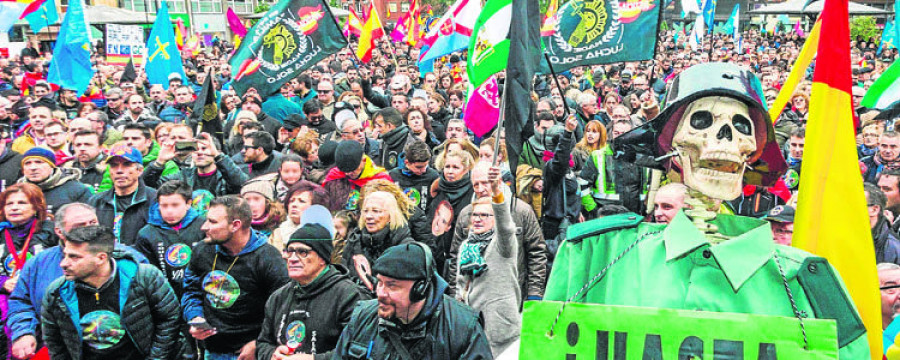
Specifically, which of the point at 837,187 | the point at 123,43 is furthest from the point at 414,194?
the point at 123,43

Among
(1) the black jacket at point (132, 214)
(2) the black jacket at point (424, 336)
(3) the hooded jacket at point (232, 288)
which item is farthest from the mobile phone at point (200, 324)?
(1) the black jacket at point (132, 214)

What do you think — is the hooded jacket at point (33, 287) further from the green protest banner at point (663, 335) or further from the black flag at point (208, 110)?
the black flag at point (208, 110)

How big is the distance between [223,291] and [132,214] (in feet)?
6.08

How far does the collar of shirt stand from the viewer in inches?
81.4

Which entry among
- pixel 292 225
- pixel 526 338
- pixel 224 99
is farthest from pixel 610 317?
pixel 224 99

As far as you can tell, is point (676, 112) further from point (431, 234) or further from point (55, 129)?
point (55, 129)

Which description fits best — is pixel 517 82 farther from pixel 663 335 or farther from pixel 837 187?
pixel 663 335

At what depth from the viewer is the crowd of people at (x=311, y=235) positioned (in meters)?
3.88

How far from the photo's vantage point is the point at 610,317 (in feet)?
6.56

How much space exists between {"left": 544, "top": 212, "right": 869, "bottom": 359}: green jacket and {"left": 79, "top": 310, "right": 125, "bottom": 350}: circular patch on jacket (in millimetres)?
2940

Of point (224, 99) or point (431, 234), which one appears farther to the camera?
point (224, 99)

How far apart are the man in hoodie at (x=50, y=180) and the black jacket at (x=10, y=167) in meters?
0.98

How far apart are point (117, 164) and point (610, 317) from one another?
16.9ft

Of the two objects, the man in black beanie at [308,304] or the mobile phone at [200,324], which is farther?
the mobile phone at [200,324]
